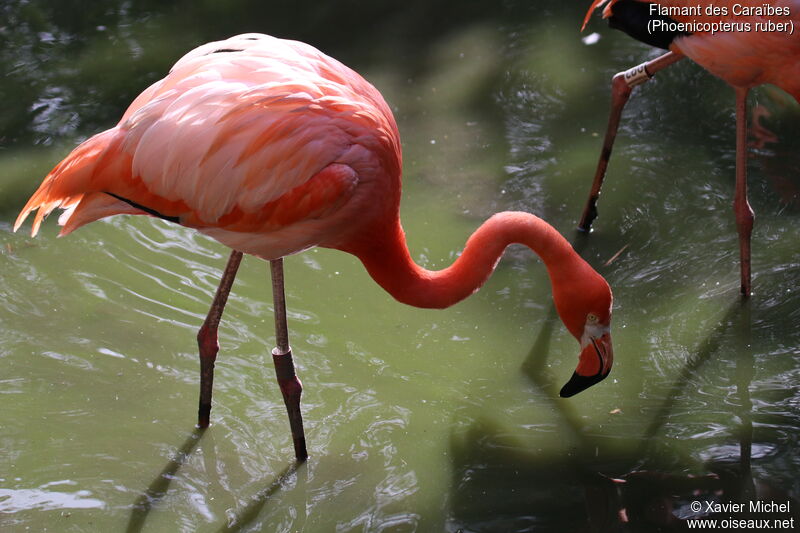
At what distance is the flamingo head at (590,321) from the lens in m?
3.21

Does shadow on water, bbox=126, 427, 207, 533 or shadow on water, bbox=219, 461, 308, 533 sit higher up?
shadow on water, bbox=126, 427, 207, 533

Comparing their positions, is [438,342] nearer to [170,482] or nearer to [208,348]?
[208,348]

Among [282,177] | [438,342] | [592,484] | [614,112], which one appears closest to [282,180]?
[282,177]

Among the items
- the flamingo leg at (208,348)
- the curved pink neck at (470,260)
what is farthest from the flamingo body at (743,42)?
the flamingo leg at (208,348)

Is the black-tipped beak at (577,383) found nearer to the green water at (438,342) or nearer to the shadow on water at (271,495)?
the green water at (438,342)

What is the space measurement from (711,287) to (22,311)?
3.12 metres

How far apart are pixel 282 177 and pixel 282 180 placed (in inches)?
0.4

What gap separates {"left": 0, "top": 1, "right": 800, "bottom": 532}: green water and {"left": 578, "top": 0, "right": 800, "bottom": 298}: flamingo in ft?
1.95

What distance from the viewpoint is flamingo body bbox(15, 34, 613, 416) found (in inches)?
117

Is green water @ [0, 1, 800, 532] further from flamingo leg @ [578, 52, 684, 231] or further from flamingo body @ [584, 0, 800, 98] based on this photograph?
flamingo body @ [584, 0, 800, 98]

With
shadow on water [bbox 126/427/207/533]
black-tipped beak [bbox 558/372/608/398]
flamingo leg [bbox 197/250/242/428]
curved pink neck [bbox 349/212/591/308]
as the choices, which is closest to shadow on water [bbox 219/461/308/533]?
shadow on water [bbox 126/427/207/533]

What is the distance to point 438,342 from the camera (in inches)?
156

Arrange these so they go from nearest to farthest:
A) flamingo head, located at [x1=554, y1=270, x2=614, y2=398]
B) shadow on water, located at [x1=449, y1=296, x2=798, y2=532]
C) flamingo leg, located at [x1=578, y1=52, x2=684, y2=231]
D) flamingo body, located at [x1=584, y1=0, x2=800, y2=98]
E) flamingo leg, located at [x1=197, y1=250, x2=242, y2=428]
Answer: shadow on water, located at [x1=449, y1=296, x2=798, y2=532] < flamingo head, located at [x1=554, y1=270, x2=614, y2=398] < flamingo leg, located at [x1=197, y1=250, x2=242, y2=428] < flamingo body, located at [x1=584, y1=0, x2=800, y2=98] < flamingo leg, located at [x1=578, y1=52, x2=684, y2=231]

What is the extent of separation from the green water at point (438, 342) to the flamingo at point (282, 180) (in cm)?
33
